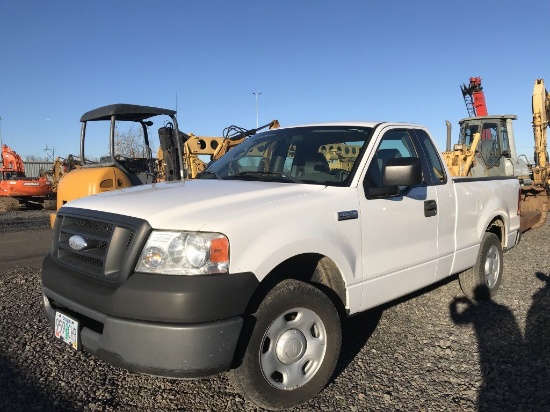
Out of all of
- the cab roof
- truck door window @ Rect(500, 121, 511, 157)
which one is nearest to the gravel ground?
the cab roof

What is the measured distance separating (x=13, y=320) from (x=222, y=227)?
3243mm

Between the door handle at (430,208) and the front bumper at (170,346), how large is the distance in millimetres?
2188

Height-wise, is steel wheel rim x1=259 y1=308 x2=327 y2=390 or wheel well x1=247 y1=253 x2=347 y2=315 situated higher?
wheel well x1=247 y1=253 x2=347 y2=315

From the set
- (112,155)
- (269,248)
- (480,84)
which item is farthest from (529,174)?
(269,248)

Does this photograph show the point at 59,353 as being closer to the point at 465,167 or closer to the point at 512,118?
the point at 465,167

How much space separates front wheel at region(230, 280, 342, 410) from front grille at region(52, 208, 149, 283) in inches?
31.9

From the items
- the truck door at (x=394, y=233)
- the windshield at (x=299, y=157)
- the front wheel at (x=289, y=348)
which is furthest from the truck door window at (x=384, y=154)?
the front wheel at (x=289, y=348)

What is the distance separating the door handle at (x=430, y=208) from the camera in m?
3.94

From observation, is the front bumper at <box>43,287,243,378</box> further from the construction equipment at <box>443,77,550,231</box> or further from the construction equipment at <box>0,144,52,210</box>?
the construction equipment at <box>0,144,52,210</box>

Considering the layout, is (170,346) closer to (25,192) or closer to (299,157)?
(299,157)

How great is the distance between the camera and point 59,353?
147 inches

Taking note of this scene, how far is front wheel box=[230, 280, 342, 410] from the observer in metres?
2.61

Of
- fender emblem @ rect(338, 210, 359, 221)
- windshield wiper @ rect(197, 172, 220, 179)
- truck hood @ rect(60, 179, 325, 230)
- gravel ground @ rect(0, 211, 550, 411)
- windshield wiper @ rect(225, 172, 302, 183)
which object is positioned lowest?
gravel ground @ rect(0, 211, 550, 411)

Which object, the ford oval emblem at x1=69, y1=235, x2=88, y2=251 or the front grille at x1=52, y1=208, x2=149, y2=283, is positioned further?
the ford oval emblem at x1=69, y1=235, x2=88, y2=251
